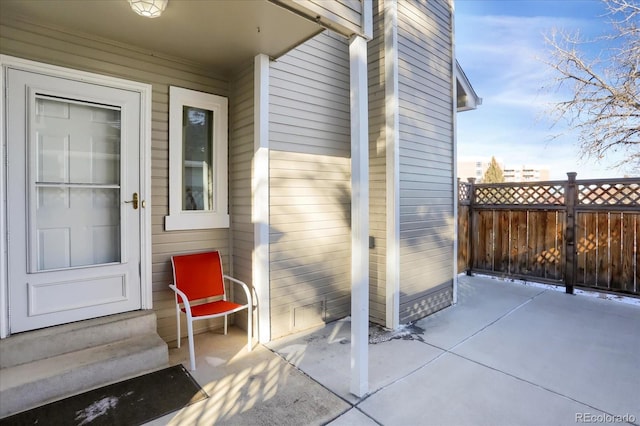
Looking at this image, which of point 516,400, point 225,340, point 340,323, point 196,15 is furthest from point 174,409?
point 196,15

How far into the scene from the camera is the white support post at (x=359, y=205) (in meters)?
2.21

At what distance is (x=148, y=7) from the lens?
7.13ft

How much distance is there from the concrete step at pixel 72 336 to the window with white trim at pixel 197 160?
84 centimetres

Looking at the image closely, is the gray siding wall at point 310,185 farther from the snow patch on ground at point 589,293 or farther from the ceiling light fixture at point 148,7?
the snow patch on ground at point 589,293

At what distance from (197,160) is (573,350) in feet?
13.0

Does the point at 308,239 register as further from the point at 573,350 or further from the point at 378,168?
the point at 573,350

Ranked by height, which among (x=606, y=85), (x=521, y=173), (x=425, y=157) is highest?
(x=521, y=173)

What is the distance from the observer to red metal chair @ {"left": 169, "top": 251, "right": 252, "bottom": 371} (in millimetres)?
2854

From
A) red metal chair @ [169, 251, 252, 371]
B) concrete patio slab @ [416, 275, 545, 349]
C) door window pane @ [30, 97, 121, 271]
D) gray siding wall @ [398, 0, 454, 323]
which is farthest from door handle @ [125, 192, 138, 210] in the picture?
concrete patio slab @ [416, 275, 545, 349]

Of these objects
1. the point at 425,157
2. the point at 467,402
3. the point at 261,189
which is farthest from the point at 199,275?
the point at 425,157

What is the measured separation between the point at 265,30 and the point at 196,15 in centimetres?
51

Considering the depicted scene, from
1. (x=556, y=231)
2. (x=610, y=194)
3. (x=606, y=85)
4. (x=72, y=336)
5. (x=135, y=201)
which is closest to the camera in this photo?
(x=72, y=336)

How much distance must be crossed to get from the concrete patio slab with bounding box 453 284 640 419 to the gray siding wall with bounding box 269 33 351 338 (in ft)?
4.83

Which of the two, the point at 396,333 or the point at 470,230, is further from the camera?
the point at 470,230
